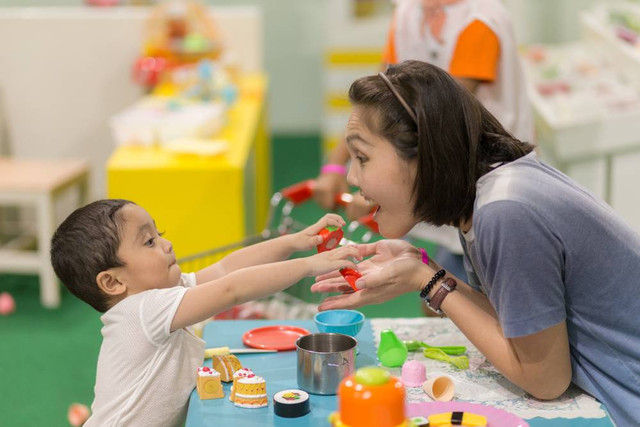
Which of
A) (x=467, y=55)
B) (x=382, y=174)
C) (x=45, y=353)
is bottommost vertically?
(x=45, y=353)

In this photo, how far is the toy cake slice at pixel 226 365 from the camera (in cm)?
179

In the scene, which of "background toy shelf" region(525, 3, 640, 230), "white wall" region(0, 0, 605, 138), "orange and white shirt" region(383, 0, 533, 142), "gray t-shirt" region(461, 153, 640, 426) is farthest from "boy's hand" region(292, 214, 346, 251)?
"white wall" region(0, 0, 605, 138)

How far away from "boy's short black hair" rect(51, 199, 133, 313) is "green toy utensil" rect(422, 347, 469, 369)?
2.24 ft

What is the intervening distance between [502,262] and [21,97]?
14.0ft

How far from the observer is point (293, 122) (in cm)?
787

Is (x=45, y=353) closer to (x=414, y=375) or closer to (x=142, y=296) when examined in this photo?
(x=142, y=296)

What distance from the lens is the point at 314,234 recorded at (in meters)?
1.97

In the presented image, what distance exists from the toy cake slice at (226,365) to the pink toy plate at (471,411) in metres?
0.37

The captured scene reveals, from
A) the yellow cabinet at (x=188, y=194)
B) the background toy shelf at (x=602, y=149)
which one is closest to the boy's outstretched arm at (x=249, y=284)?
the yellow cabinet at (x=188, y=194)

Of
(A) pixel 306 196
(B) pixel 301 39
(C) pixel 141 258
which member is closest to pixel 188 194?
(A) pixel 306 196

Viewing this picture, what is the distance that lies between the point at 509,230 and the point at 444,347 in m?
0.48

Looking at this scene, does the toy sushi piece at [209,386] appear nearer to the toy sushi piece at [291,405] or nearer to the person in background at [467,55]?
the toy sushi piece at [291,405]

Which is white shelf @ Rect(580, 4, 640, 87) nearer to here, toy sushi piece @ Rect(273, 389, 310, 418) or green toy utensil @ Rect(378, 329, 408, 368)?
green toy utensil @ Rect(378, 329, 408, 368)

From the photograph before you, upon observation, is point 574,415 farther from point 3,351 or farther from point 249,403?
point 3,351
